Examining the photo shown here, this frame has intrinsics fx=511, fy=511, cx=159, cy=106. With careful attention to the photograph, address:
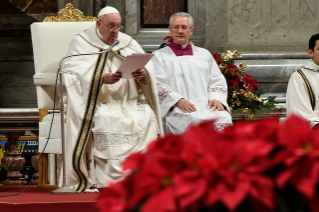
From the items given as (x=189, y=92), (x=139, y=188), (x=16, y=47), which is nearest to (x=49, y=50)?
(x=189, y=92)

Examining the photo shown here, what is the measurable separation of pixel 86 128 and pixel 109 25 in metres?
0.93

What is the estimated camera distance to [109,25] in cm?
428

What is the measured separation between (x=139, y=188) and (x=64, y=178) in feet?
9.91

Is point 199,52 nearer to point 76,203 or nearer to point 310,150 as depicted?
point 76,203

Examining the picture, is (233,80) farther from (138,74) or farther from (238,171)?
(238,171)

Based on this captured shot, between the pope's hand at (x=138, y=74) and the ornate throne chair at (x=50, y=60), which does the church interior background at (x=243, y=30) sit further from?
the pope's hand at (x=138, y=74)

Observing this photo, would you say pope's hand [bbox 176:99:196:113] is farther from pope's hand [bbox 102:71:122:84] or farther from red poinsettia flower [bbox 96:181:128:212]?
red poinsettia flower [bbox 96:181:128:212]

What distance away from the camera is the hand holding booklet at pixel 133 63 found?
3569 millimetres

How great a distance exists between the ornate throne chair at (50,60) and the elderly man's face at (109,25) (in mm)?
565

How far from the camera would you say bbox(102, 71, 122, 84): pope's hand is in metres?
3.87

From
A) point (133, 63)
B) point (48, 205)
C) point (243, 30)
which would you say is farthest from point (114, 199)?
point (243, 30)

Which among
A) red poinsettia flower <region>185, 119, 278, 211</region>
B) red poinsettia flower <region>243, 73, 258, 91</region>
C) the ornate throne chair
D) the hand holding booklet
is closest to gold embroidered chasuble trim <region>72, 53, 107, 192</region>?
the hand holding booklet

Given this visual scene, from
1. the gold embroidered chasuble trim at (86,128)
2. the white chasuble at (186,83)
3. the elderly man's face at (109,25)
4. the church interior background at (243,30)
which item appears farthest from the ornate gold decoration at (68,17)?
the gold embroidered chasuble trim at (86,128)

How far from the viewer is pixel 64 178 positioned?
3646 mm
